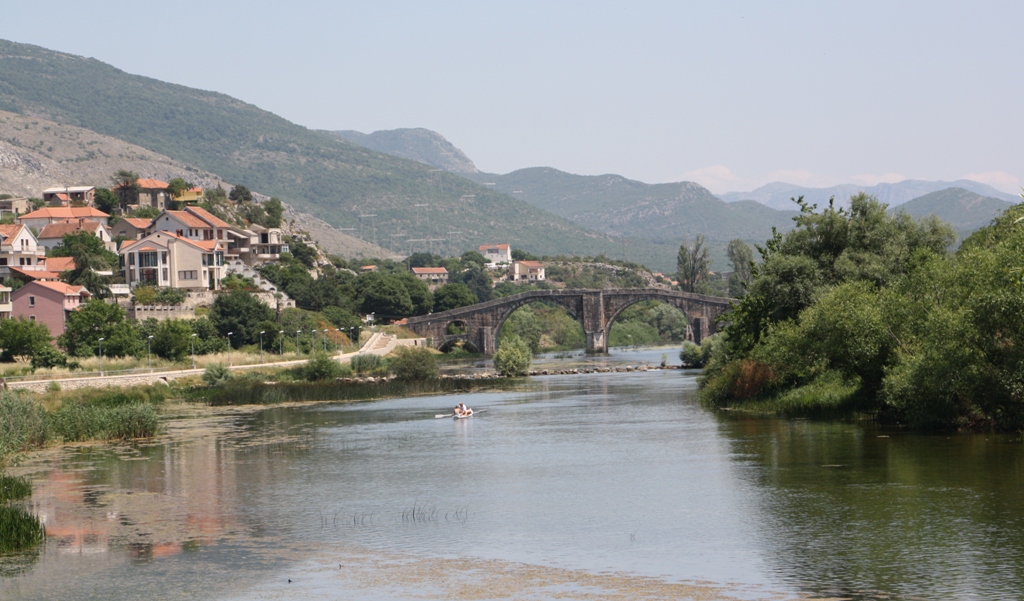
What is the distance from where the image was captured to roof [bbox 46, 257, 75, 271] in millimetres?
93875

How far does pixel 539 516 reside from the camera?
81.6ft

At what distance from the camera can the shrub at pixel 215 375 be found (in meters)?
64.5

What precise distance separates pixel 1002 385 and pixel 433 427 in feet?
73.8

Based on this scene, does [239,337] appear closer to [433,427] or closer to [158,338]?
[158,338]

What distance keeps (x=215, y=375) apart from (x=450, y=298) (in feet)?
196

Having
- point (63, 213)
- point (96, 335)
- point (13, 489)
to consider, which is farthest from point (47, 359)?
point (63, 213)

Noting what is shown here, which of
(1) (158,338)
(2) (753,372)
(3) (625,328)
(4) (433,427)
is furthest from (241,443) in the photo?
(3) (625,328)

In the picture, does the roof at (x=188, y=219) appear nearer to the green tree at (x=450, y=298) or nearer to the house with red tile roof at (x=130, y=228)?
the house with red tile roof at (x=130, y=228)

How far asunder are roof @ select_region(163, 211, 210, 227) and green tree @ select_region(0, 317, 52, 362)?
1328 inches

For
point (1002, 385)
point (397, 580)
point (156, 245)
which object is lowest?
point (397, 580)

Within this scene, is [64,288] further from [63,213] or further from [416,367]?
[63,213]

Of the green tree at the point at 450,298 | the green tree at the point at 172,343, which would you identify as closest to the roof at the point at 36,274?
the green tree at the point at 172,343

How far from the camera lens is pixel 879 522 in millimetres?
21781

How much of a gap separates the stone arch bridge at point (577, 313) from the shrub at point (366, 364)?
113 feet
